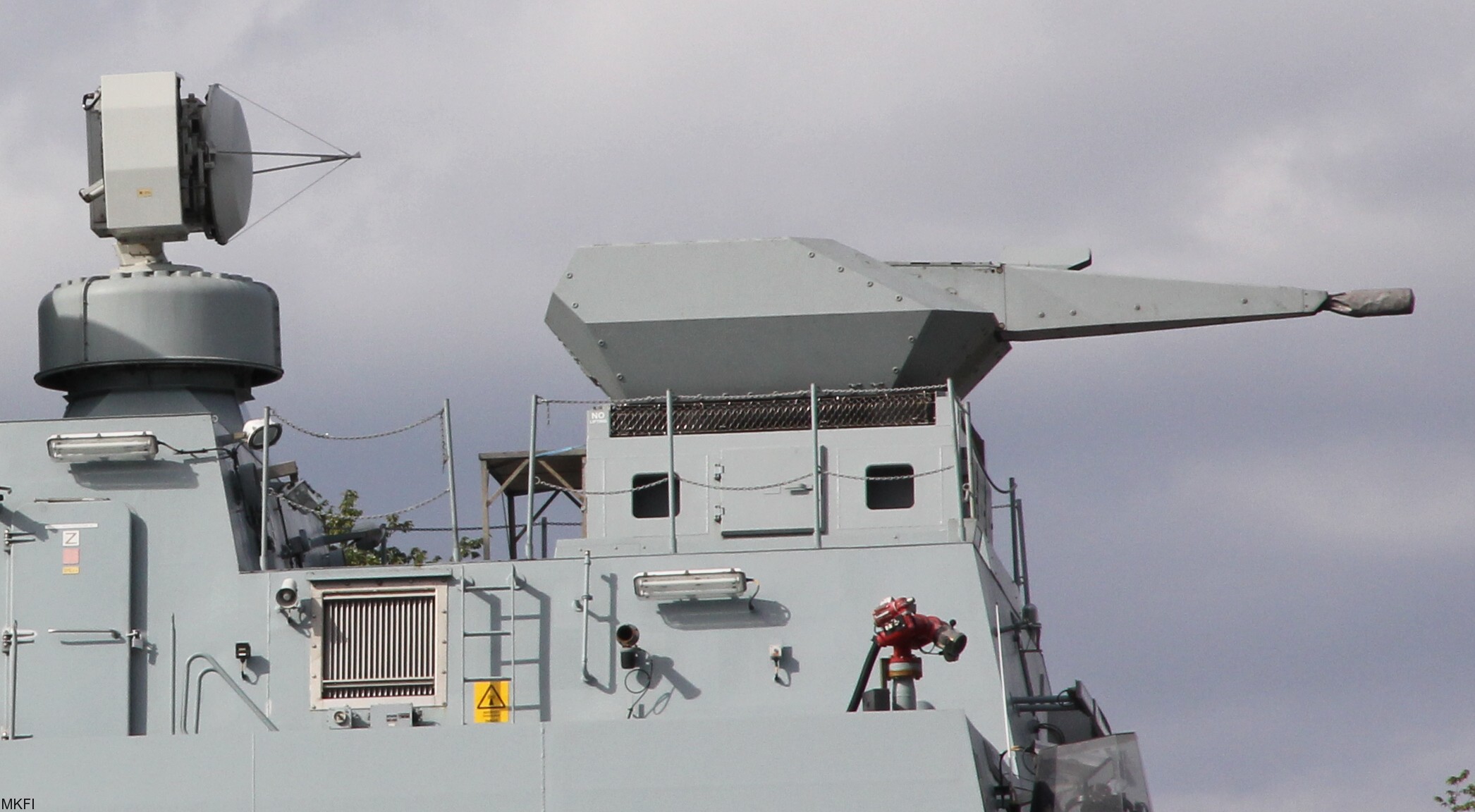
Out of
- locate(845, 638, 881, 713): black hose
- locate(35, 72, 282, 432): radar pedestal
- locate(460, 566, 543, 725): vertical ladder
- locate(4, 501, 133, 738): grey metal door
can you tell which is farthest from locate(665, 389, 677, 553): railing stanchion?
locate(4, 501, 133, 738): grey metal door

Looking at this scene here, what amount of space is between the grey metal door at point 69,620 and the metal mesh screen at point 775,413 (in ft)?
12.7

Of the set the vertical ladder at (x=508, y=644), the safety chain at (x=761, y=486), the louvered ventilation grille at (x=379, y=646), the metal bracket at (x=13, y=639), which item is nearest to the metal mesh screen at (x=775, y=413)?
the safety chain at (x=761, y=486)

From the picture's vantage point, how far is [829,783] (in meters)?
13.2

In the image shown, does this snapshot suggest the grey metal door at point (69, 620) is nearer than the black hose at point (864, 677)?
No

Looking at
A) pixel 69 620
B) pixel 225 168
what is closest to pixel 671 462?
pixel 69 620

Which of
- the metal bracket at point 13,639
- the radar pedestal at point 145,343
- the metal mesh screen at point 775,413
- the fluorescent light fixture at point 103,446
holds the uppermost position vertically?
the radar pedestal at point 145,343

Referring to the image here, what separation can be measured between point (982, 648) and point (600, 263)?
14.7 ft

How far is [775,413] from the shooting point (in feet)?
57.2

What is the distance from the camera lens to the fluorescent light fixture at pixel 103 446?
53.3ft

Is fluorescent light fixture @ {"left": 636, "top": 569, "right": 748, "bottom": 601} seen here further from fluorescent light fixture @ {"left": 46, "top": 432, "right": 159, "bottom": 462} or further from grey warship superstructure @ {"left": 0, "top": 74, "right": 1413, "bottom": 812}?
fluorescent light fixture @ {"left": 46, "top": 432, "right": 159, "bottom": 462}

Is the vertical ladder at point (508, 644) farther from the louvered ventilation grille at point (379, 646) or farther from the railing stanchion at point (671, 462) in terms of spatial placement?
the railing stanchion at point (671, 462)

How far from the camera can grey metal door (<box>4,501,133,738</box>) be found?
15.8m

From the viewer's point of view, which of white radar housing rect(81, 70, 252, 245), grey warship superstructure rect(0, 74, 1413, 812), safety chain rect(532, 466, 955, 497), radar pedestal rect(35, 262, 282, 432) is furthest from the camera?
white radar housing rect(81, 70, 252, 245)

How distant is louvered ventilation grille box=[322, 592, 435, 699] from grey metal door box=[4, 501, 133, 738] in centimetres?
144
